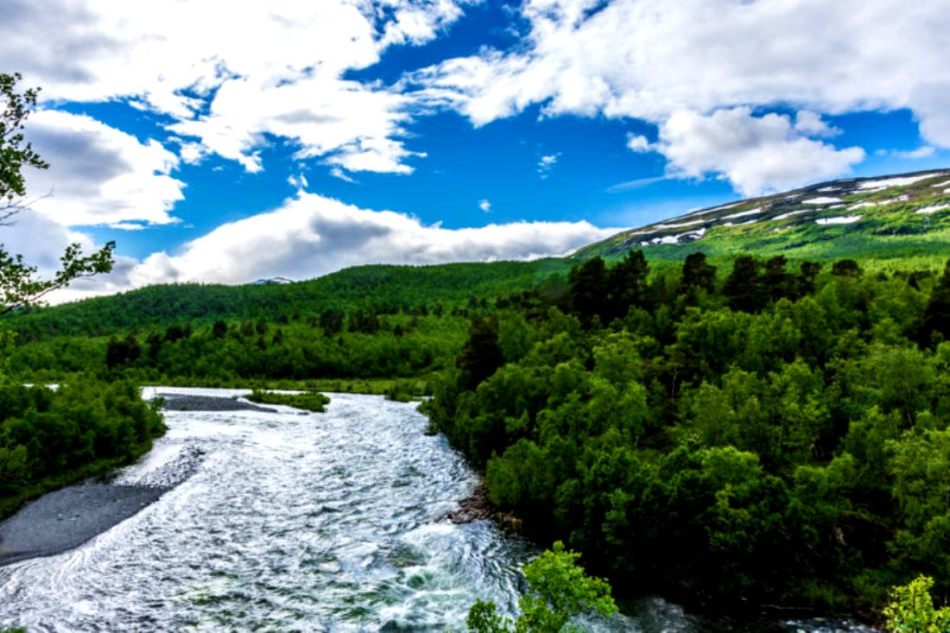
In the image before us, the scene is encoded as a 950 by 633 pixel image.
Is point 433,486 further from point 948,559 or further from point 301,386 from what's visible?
point 301,386

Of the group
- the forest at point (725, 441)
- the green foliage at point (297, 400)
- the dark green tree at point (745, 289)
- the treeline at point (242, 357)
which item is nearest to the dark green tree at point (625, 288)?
the forest at point (725, 441)

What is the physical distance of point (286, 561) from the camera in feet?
113

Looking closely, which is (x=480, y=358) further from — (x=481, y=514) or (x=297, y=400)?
(x=297, y=400)

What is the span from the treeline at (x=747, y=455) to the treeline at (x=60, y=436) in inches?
1369

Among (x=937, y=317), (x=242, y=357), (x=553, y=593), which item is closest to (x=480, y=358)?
(x=937, y=317)

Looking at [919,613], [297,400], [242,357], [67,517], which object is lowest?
[297,400]

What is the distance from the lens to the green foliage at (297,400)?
4185 inches

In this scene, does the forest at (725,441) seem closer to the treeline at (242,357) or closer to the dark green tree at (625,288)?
the dark green tree at (625,288)

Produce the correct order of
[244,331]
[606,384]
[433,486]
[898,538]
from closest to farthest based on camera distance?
[898,538], [606,384], [433,486], [244,331]

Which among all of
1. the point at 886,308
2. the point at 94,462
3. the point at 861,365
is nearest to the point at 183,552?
the point at 94,462

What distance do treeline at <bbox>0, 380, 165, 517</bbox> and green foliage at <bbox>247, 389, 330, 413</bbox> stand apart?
40.0 metres

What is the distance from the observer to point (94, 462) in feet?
181

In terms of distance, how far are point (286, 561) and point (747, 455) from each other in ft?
88.3

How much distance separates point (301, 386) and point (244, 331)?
56423 mm
